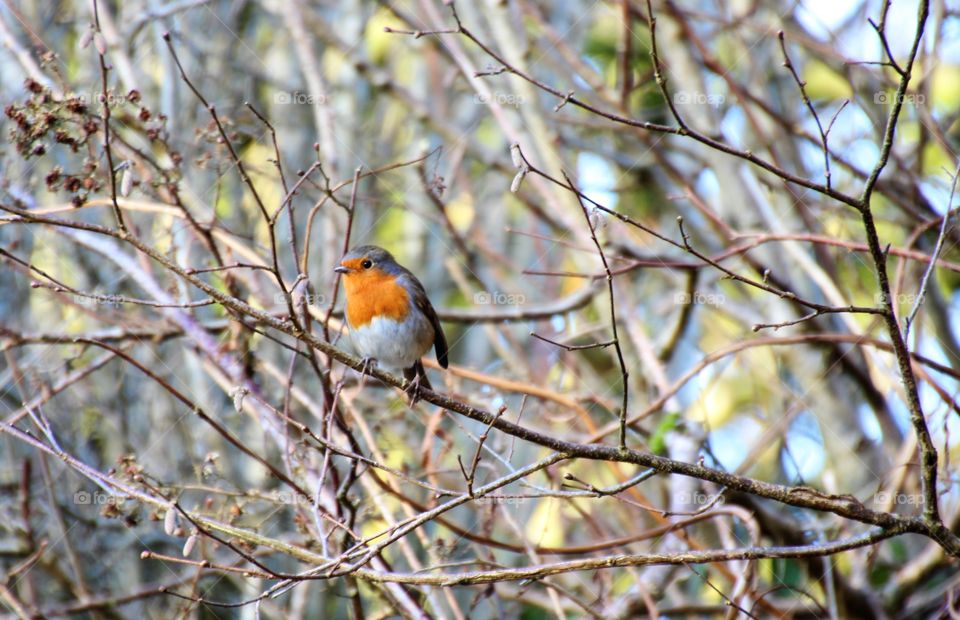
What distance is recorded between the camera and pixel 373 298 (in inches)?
193

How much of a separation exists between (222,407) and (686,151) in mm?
3639

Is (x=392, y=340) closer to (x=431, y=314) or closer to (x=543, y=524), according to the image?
(x=431, y=314)

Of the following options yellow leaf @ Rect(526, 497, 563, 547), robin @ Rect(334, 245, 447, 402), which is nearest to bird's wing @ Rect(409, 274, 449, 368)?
robin @ Rect(334, 245, 447, 402)

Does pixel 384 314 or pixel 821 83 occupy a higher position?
pixel 821 83

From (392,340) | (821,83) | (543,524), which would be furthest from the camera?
(821,83)

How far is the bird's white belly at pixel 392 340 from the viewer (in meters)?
4.86

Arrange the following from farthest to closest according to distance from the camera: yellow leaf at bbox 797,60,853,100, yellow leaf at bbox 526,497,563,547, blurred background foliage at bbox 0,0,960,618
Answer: yellow leaf at bbox 797,60,853,100, yellow leaf at bbox 526,497,563,547, blurred background foliage at bbox 0,0,960,618

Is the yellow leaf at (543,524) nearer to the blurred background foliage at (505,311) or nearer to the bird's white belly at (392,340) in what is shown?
the blurred background foliage at (505,311)

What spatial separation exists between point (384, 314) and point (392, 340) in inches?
5.4

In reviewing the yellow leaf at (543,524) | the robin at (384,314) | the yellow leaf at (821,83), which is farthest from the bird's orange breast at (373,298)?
the yellow leaf at (821,83)

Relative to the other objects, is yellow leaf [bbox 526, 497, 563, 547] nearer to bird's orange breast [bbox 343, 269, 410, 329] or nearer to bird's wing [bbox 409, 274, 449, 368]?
bird's wing [bbox 409, 274, 449, 368]

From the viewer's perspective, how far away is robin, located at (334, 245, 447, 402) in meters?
4.87

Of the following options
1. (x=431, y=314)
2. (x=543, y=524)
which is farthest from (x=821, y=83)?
(x=431, y=314)

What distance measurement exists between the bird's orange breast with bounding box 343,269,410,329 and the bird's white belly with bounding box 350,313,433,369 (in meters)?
0.03
